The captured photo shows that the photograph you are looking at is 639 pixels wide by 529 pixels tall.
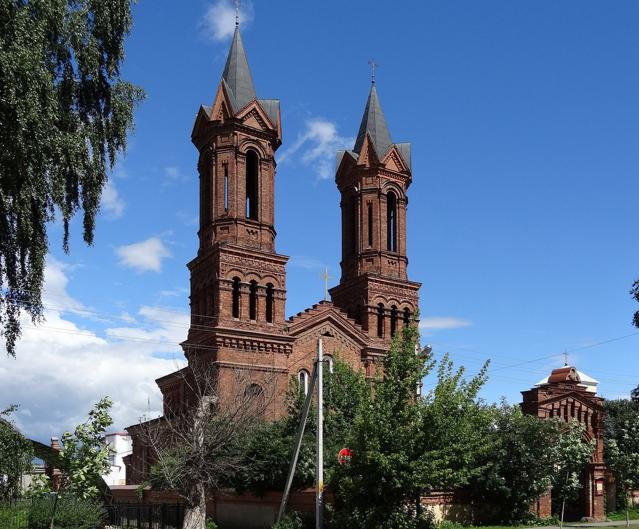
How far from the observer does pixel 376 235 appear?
4716cm

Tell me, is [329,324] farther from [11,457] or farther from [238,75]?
[11,457]

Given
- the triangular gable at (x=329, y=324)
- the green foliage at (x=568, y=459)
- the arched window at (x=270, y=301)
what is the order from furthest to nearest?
the triangular gable at (x=329, y=324) < the arched window at (x=270, y=301) < the green foliage at (x=568, y=459)

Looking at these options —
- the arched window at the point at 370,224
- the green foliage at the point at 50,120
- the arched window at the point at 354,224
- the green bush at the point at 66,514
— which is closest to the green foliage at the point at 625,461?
the arched window at the point at 370,224

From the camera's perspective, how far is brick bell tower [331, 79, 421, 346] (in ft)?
153

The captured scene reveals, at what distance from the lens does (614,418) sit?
194 ft

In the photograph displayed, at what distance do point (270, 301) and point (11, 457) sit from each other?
22149mm

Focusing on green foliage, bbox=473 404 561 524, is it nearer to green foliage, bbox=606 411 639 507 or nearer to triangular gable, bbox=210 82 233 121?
green foliage, bbox=606 411 639 507

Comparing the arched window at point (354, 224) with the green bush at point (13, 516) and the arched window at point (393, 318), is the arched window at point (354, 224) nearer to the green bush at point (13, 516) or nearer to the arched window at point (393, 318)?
the arched window at point (393, 318)

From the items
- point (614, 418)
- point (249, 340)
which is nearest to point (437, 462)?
point (249, 340)

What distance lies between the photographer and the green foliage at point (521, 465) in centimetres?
3369

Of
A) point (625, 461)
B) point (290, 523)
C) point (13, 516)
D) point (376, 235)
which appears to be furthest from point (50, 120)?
point (625, 461)

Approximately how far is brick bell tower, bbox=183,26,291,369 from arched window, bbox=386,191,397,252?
7926 millimetres

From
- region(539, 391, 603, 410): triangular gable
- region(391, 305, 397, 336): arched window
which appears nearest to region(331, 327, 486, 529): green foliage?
region(539, 391, 603, 410): triangular gable

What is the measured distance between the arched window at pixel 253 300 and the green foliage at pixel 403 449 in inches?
575
